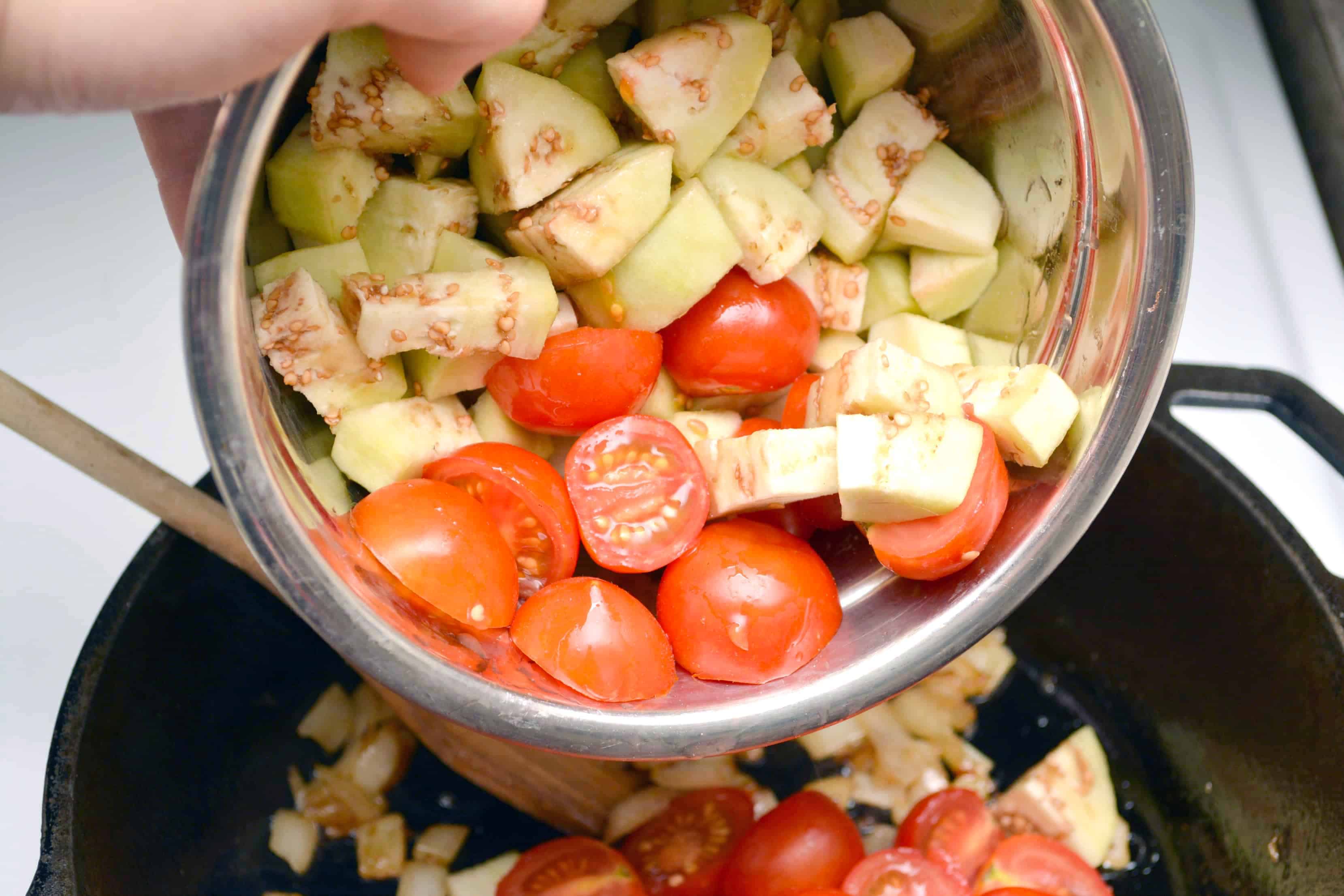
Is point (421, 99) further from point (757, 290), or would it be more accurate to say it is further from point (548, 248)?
point (757, 290)

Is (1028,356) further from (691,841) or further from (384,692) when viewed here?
(384,692)

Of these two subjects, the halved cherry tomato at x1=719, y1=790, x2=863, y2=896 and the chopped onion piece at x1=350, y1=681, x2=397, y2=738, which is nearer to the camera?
the halved cherry tomato at x1=719, y1=790, x2=863, y2=896

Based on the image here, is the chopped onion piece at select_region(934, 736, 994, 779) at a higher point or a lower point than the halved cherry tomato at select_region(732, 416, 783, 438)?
lower

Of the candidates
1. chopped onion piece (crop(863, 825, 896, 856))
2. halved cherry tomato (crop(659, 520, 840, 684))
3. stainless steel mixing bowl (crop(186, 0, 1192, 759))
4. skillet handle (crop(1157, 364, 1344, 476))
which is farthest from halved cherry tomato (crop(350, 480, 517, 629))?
skillet handle (crop(1157, 364, 1344, 476))

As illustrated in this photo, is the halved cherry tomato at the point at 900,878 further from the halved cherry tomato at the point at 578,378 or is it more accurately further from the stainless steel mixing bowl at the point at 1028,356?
the halved cherry tomato at the point at 578,378

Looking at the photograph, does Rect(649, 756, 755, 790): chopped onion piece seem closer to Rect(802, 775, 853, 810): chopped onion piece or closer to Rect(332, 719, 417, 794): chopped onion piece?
Rect(802, 775, 853, 810): chopped onion piece

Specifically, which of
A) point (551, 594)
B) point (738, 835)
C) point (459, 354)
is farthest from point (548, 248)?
point (738, 835)

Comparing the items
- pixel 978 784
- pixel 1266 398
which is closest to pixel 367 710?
pixel 978 784
